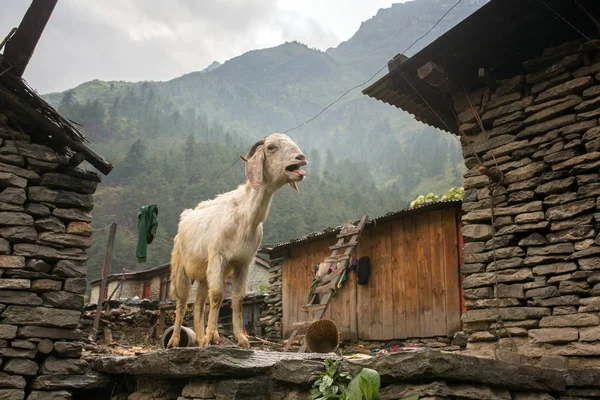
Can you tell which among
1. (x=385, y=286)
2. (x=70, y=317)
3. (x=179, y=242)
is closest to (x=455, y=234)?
(x=385, y=286)

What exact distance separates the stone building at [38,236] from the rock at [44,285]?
1 cm

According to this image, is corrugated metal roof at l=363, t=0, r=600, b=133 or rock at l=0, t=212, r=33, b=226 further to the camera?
corrugated metal roof at l=363, t=0, r=600, b=133

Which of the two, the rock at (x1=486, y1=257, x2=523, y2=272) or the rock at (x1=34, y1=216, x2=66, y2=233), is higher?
the rock at (x1=34, y1=216, x2=66, y2=233)

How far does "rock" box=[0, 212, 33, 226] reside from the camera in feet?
19.2

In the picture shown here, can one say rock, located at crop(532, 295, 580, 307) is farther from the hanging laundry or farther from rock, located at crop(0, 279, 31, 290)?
the hanging laundry

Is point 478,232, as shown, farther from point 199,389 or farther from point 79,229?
point 79,229

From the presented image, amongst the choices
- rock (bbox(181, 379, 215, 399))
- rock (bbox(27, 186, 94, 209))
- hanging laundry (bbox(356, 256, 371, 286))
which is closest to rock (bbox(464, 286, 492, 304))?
rock (bbox(181, 379, 215, 399))

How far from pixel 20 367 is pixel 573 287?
5.98 m

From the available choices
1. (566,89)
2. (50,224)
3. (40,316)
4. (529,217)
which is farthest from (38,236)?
(566,89)

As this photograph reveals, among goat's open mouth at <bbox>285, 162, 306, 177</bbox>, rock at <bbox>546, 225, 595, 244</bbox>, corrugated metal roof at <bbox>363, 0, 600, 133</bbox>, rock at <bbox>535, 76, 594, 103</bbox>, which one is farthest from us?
corrugated metal roof at <bbox>363, 0, 600, 133</bbox>

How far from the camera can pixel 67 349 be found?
5.92 m

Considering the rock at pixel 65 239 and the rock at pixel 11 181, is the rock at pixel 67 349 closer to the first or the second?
the rock at pixel 65 239

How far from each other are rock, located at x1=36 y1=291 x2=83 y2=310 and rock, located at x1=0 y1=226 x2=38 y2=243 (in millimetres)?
664

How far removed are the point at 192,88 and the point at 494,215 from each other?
164273mm
